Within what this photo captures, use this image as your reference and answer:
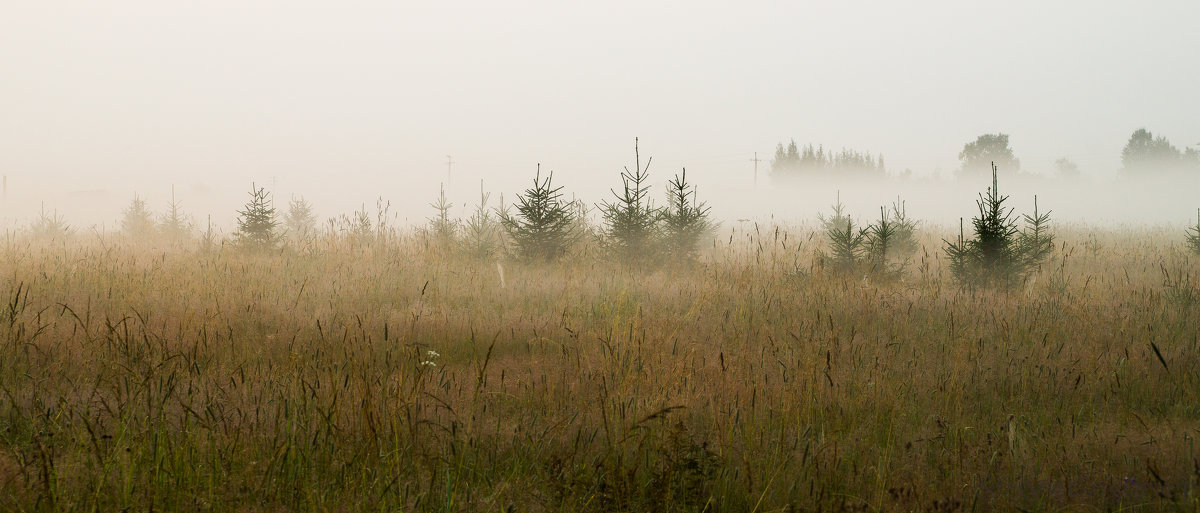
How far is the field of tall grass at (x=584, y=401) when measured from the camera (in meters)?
2.55

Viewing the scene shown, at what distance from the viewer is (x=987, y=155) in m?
65.2

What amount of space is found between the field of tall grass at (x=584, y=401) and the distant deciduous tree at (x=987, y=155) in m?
65.7

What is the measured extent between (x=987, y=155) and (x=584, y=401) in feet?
242

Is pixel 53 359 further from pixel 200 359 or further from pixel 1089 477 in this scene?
pixel 1089 477

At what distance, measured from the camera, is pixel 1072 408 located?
398 cm

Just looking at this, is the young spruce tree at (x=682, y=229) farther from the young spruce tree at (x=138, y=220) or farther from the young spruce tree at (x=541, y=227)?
the young spruce tree at (x=138, y=220)

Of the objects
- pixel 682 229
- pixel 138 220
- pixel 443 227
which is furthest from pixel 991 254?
pixel 138 220

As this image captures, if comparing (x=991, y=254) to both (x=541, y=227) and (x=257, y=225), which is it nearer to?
(x=541, y=227)

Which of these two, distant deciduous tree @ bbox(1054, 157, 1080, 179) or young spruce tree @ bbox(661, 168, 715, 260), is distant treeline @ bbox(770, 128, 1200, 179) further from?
young spruce tree @ bbox(661, 168, 715, 260)

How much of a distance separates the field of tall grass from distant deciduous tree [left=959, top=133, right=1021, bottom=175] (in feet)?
216

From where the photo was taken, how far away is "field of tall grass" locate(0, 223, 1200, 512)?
255cm

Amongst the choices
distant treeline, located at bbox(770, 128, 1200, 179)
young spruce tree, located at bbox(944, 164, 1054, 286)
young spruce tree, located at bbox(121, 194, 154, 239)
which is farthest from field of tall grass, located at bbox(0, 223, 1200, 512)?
distant treeline, located at bbox(770, 128, 1200, 179)

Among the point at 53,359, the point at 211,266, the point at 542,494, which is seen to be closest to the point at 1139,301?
the point at 542,494

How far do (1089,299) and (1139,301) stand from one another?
1.78 ft
